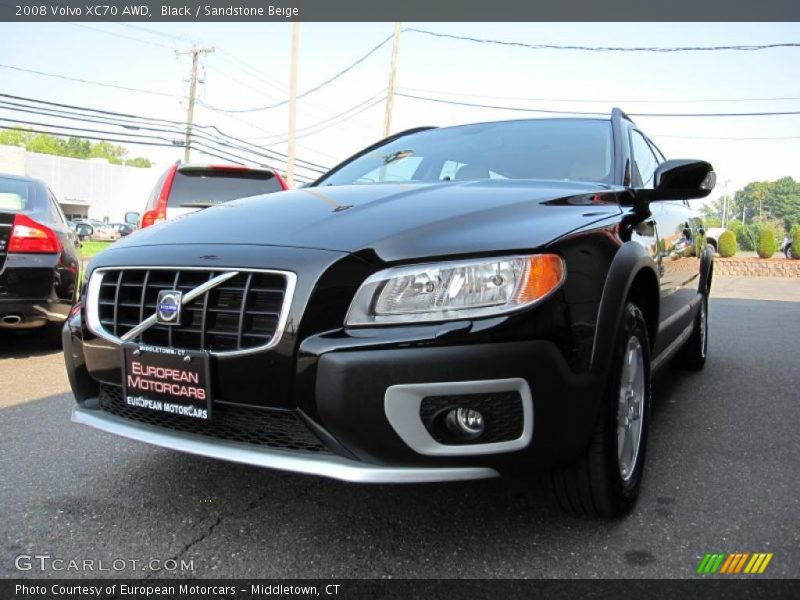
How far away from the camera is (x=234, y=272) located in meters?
2.05

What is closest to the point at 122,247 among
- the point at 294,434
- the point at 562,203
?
the point at 294,434

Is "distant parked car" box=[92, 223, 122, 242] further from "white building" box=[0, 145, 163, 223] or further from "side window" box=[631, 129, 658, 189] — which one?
"side window" box=[631, 129, 658, 189]

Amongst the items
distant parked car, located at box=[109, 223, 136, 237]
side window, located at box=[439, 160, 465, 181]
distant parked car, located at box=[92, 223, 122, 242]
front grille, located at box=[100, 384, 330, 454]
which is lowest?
distant parked car, located at box=[92, 223, 122, 242]

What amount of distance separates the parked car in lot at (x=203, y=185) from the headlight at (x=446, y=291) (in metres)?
5.68

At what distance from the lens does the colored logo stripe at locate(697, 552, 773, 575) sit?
2.04 metres

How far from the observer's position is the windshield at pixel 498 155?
311 cm

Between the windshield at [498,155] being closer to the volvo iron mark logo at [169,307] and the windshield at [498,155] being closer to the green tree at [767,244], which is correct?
the volvo iron mark logo at [169,307]

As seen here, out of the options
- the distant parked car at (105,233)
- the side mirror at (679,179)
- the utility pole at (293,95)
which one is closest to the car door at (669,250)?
the side mirror at (679,179)

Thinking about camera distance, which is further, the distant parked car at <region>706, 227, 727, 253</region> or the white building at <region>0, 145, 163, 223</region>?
the white building at <region>0, 145, 163, 223</region>

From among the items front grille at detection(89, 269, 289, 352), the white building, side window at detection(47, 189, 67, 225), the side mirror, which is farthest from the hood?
the white building

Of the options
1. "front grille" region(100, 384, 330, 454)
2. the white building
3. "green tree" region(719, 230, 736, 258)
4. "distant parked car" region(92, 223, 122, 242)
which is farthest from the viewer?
the white building

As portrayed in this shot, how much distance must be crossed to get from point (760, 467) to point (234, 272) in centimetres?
235

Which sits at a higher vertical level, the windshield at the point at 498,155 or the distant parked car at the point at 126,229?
the windshield at the point at 498,155

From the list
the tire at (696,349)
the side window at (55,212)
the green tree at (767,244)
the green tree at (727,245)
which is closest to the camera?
the tire at (696,349)
